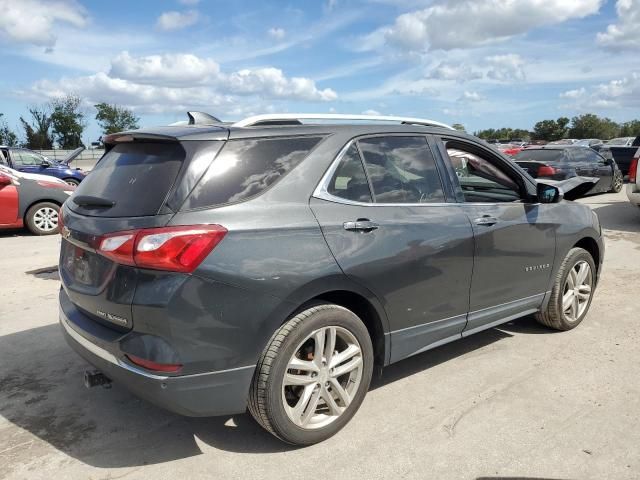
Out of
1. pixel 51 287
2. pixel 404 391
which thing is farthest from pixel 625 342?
pixel 51 287

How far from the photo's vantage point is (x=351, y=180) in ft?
10.5

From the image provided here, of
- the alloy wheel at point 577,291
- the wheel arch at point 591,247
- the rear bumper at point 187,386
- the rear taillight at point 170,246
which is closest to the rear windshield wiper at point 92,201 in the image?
the rear taillight at point 170,246

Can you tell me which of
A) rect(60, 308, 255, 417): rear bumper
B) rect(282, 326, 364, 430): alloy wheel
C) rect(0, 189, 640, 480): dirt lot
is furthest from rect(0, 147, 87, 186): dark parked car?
rect(282, 326, 364, 430): alloy wheel

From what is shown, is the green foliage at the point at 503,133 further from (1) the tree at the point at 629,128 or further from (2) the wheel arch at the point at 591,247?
(2) the wheel arch at the point at 591,247

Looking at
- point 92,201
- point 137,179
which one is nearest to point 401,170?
point 137,179

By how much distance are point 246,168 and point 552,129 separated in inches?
3438

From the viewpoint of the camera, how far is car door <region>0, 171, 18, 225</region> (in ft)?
30.2

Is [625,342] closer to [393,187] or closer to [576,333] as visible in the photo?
[576,333]

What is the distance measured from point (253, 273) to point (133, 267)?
56 centimetres

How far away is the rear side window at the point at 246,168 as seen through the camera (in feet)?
8.84

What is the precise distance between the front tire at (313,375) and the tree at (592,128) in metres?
84.7

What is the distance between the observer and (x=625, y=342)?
4.54m

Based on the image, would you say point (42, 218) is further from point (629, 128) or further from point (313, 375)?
point (629, 128)

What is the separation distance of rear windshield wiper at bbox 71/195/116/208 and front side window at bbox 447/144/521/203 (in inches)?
96.6
